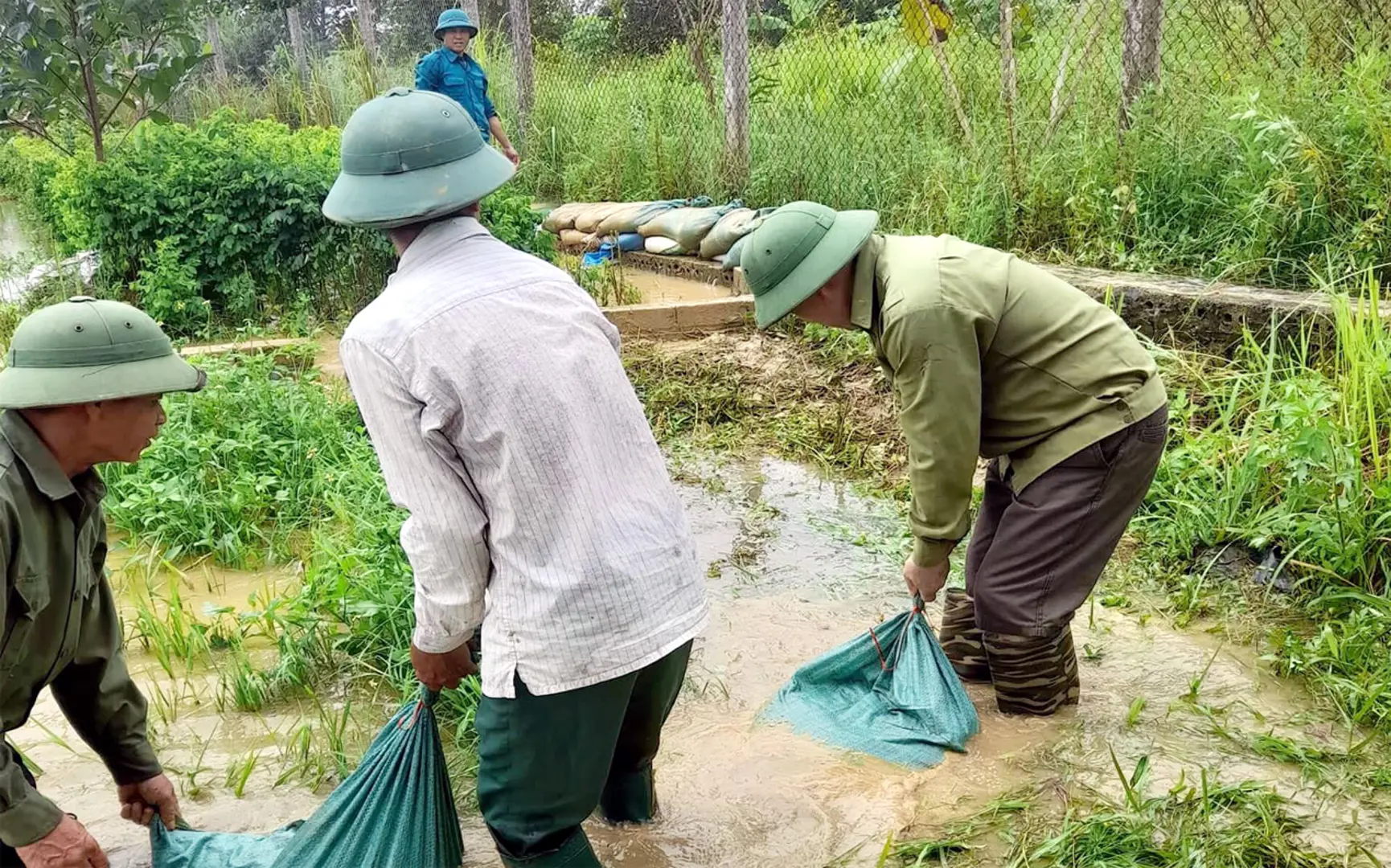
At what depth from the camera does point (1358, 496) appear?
11.7ft

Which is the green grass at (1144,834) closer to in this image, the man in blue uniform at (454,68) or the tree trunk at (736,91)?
the man in blue uniform at (454,68)

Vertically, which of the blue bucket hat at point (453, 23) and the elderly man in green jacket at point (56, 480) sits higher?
the blue bucket hat at point (453, 23)

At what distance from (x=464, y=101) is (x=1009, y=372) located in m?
6.33

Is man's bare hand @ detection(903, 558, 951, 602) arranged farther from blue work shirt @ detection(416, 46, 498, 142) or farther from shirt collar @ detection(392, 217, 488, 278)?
blue work shirt @ detection(416, 46, 498, 142)

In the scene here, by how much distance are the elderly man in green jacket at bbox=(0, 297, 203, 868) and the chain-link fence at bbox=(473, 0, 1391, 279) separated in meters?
4.86

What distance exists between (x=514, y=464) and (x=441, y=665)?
50cm

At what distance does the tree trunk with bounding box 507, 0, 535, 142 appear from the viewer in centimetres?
1180

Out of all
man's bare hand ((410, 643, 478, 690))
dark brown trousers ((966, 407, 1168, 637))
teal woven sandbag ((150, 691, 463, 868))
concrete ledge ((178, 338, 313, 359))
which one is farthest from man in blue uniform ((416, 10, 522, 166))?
man's bare hand ((410, 643, 478, 690))

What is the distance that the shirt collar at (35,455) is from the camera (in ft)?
6.54

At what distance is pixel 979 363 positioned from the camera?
2781 mm

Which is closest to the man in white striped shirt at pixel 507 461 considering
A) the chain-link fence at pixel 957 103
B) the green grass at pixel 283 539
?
the green grass at pixel 283 539

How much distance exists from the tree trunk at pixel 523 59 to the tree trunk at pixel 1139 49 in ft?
24.1

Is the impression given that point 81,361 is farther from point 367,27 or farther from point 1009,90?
point 367,27

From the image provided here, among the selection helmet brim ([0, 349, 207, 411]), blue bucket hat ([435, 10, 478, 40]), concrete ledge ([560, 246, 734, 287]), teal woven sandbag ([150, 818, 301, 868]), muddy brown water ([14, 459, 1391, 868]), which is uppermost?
blue bucket hat ([435, 10, 478, 40])
